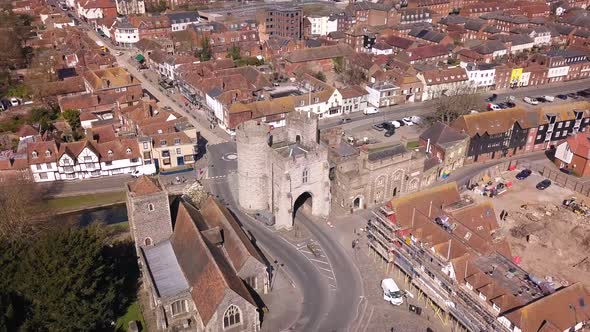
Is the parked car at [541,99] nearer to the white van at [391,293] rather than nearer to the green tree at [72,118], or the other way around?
the white van at [391,293]

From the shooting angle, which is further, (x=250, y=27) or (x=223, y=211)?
(x=250, y=27)

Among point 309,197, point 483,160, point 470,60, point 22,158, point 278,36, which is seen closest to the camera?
point 309,197

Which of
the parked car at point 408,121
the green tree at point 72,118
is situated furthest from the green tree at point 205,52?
the parked car at point 408,121

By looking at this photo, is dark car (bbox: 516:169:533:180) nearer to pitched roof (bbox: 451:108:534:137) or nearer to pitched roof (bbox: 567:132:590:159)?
pitched roof (bbox: 451:108:534:137)

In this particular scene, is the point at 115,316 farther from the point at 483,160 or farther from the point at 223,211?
the point at 483,160

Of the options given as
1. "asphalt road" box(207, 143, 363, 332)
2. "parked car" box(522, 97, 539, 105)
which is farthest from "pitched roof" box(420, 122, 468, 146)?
"parked car" box(522, 97, 539, 105)

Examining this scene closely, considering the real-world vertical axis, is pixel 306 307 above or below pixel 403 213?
below

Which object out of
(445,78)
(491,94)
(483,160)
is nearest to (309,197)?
(483,160)

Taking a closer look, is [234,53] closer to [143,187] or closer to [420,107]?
[420,107]
